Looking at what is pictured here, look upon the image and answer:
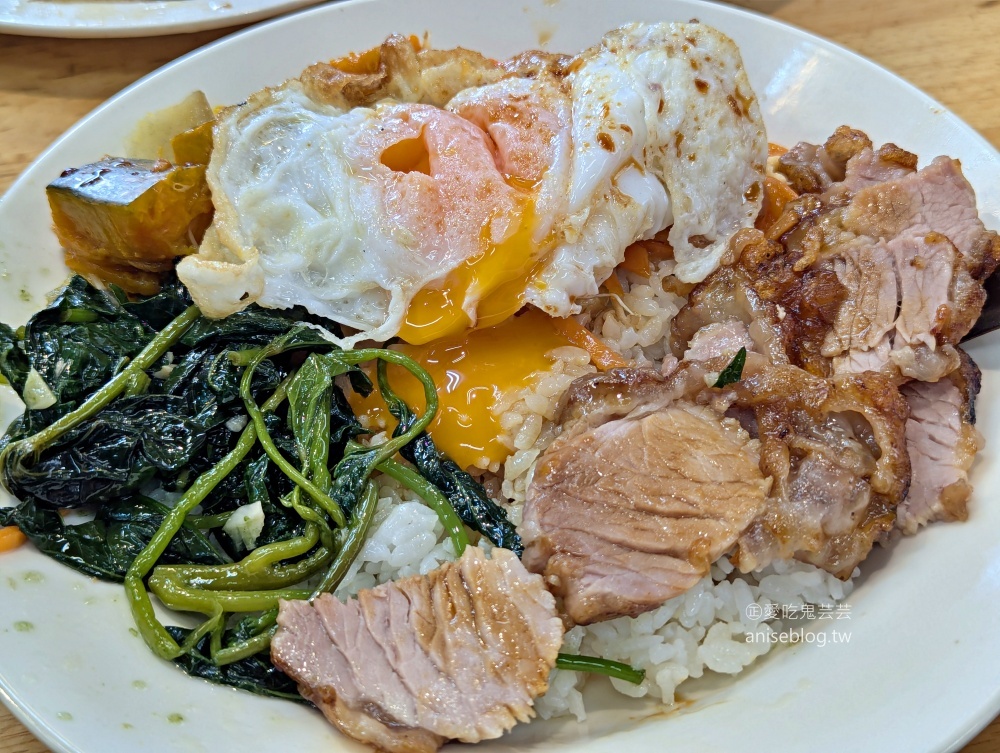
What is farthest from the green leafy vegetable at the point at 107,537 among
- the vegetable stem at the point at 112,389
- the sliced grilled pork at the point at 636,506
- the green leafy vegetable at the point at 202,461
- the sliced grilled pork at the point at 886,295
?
the sliced grilled pork at the point at 886,295

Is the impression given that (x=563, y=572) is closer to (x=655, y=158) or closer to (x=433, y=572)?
(x=433, y=572)

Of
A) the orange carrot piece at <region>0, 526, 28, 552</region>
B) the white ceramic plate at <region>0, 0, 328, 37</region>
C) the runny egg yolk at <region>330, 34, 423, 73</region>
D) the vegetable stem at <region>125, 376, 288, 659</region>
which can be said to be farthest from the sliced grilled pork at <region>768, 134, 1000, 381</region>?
the white ceramic plate at <region>0, 0, 328, 37</region>

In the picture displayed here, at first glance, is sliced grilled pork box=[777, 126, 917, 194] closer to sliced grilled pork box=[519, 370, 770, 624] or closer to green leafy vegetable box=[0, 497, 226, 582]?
sliced grilled pork box=[519, 370, 770, 624]

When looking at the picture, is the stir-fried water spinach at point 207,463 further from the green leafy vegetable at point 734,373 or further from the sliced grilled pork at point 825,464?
the green leafy vegetable at point 734,373

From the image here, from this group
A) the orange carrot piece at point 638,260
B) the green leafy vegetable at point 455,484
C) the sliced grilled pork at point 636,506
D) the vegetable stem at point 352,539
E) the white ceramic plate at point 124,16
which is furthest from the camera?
the white ceramic plate at point 124,16

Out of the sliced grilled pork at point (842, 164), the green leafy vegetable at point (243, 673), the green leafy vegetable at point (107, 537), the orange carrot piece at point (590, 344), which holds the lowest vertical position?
the green leafy vegetable at point (243, 673)

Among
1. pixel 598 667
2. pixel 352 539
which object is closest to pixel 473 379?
pixel 352 539
